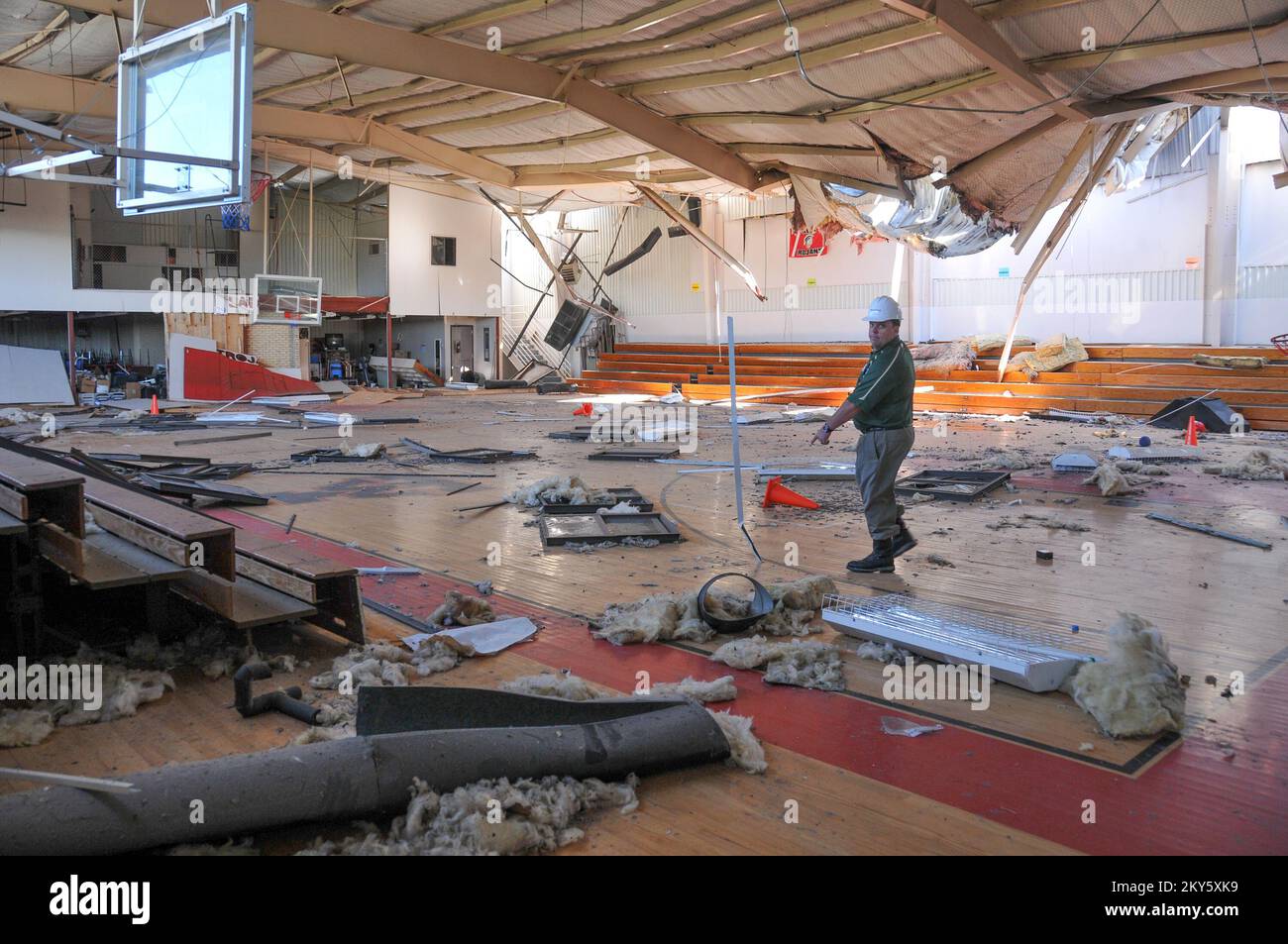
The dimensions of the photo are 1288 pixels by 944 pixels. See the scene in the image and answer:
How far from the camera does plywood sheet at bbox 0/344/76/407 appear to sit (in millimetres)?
15875

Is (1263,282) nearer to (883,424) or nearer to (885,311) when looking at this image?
(885,311)

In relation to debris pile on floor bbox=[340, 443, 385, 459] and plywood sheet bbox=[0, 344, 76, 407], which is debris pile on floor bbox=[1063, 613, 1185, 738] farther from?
plywood sheet bbox=[0, 344, 76, 407]

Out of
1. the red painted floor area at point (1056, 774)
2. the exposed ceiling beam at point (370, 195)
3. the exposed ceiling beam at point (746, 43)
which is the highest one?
the exposed ceiling beam at point (370, 195)

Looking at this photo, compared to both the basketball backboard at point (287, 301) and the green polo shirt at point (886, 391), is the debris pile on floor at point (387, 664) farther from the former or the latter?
the basketball backboard at point (287, 301)

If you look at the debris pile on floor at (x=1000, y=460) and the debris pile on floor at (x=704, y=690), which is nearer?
the debris pile on floor at (x=704, y=690)

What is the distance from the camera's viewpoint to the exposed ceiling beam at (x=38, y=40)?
11.6m

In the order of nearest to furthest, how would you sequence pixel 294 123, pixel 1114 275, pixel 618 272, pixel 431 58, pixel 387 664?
1. pixel 387 664
2. pixel 431 58
3. pixel 294 123
4. pixel 1114 275
5. pixel 618 272

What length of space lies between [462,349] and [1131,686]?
74.4 feet

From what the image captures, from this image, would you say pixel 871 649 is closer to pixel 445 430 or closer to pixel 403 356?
pixel 445 430

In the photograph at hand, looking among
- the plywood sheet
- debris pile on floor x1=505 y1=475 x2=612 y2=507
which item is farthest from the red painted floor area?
the plywood sheet

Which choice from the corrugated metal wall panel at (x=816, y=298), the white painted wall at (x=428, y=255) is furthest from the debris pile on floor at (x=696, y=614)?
the white painted wall at (x=428, y=255)

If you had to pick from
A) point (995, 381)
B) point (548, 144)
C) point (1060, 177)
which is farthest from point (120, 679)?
point (995, 381)

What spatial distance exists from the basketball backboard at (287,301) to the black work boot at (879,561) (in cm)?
1616

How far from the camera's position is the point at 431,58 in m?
11.5
